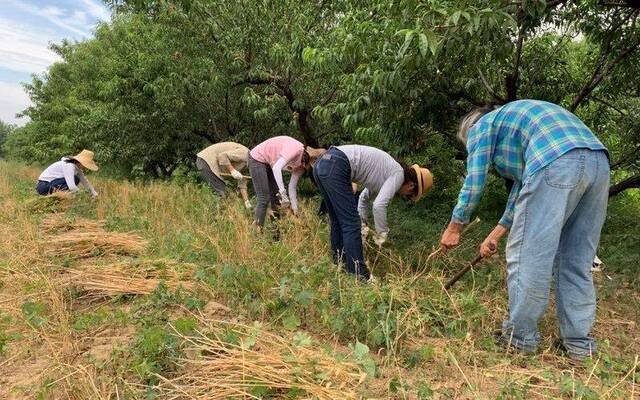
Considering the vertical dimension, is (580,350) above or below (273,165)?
below

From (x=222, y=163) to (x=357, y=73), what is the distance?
8.29 ft

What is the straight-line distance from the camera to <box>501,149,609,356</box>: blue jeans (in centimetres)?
218

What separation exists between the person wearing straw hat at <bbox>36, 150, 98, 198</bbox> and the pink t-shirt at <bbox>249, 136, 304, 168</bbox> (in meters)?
3.27

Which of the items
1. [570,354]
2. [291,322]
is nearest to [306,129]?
[291,322]

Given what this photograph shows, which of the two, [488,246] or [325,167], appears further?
[325,167]

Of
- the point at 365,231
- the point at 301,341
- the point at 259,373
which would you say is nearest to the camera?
the point at 259,373

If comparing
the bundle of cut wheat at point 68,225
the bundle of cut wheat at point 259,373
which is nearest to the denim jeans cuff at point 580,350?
the bundle of cut wheat at point 259,373

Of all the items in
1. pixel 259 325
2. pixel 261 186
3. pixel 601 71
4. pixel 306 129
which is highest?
pixel 601 71

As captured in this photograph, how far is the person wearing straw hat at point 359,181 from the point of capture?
3.46 meters

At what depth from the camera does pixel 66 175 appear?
6703mm

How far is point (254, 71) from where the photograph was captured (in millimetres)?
7477

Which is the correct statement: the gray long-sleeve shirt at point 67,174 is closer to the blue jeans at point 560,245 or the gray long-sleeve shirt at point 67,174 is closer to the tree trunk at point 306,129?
the tree trunk at point 306,129

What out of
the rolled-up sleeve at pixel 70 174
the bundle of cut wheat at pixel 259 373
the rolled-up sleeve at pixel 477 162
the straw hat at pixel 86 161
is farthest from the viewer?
the straw hat at pixel 86 161

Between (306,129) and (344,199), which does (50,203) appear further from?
(344,199)
